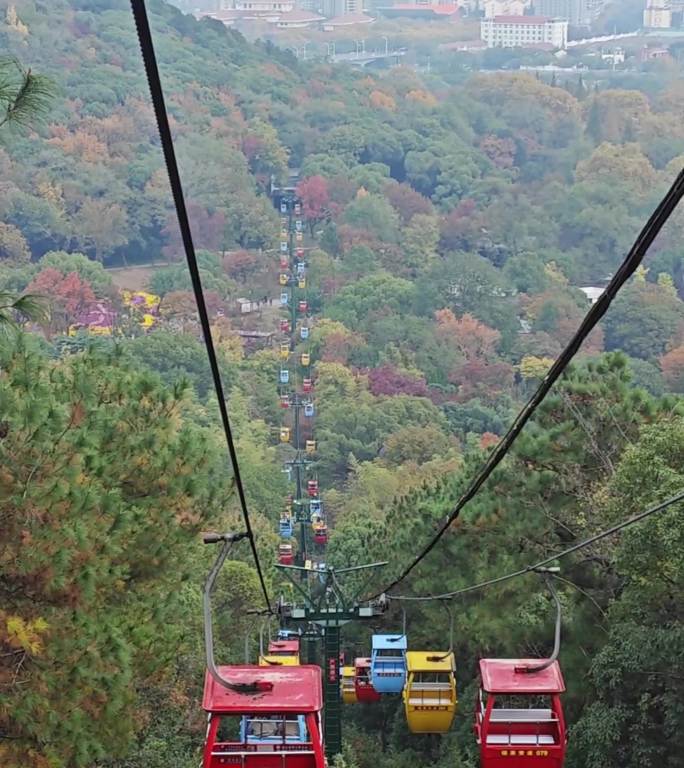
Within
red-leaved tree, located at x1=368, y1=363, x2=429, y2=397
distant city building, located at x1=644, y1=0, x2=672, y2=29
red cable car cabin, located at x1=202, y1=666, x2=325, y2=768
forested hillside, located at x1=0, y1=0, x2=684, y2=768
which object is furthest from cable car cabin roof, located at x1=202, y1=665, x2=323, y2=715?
distant city building, located at x1=644, y1=0, x2=672, y2=29

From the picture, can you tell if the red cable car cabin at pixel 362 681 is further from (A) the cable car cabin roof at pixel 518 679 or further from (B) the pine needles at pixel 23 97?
(B) the pine needles at pixel 23 97

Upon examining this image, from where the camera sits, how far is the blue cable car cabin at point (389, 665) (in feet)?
45.0

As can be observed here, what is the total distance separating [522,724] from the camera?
27.6ft

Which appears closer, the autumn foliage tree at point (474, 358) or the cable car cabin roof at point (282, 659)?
the cable car cabin roof at point (282, 659)

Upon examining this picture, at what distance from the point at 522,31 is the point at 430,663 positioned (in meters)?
132

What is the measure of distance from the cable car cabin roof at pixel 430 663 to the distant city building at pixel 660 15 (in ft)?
447

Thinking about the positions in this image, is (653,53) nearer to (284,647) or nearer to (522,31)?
(522,31)

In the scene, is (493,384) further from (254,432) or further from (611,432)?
(611,432)

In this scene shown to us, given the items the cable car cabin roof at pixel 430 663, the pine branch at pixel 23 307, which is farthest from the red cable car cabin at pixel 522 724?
the cable car cabin roof at pixel 430 663

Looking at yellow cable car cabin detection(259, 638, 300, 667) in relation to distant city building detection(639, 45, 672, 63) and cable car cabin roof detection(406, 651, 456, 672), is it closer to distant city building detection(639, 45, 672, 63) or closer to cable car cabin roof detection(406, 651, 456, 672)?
cable car cabin roof detection(406, 651, 456, 672)

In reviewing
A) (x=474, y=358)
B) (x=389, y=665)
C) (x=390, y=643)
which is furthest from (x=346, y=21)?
(x=389, y=665)

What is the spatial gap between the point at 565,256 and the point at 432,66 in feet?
197

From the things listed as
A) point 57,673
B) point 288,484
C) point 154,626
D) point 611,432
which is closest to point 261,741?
point 57,673

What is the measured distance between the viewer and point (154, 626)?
11398 mm
